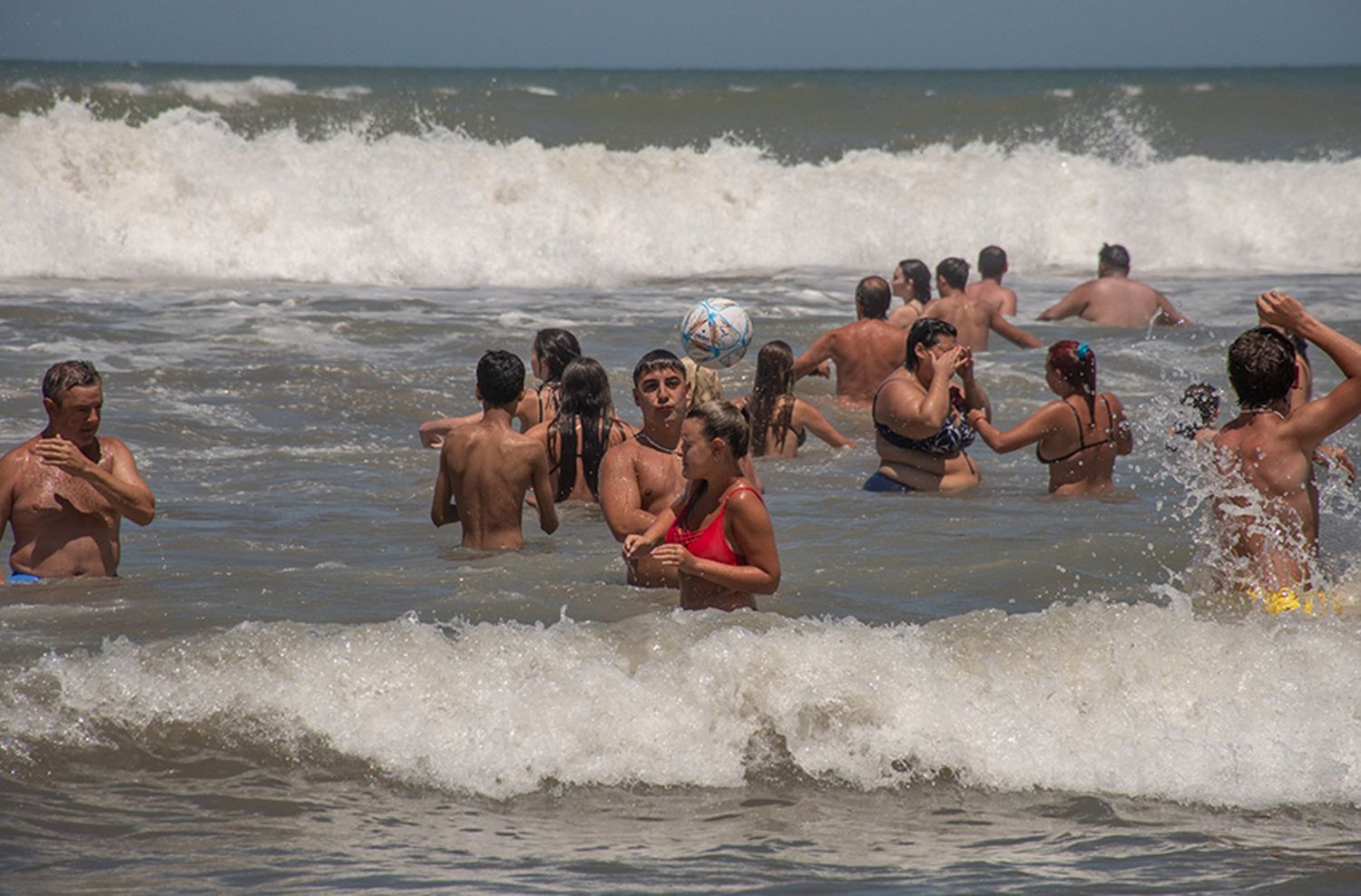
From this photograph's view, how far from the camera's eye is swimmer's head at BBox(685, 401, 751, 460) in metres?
5.92

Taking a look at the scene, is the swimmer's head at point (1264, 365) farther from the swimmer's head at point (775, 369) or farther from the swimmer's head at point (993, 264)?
the swimmer's head at point (993, 264)

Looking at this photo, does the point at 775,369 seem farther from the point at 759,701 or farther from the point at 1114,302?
the point at 1114,302

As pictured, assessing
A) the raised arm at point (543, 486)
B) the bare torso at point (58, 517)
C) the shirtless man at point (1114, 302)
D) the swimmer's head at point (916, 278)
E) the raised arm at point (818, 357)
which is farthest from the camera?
the shirtless man at point (1114, 302)

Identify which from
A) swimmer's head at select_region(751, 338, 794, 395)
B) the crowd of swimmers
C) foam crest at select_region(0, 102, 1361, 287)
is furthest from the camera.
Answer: foam crest at select_region(0, 102, 1361, 287)

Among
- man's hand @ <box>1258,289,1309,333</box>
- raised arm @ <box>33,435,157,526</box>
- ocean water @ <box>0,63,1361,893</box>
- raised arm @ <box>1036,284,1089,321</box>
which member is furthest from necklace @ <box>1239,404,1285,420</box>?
raised arm @ <box>1036,284,1089,321</box>

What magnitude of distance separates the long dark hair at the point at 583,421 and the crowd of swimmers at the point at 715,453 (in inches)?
0.4

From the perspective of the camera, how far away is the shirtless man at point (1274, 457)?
6289 millimetres

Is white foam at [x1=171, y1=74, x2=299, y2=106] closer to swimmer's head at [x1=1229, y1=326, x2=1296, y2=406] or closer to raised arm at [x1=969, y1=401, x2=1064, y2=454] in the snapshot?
raised arm at [x1=969, y1=401, x2=1064, y2=454]

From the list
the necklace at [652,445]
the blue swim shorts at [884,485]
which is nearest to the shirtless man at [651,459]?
the necklace at [652,445]

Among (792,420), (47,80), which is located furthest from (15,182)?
(792,420)

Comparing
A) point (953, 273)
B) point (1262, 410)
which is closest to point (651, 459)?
point (1262, 410)

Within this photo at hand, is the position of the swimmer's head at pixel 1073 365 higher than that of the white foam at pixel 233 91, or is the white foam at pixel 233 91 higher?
the white foam at pixel 233 91

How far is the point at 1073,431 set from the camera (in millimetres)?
9484

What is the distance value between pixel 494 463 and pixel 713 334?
165 centimetres
